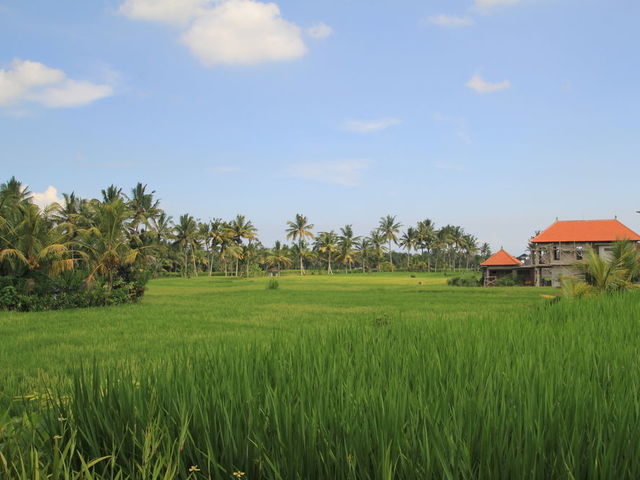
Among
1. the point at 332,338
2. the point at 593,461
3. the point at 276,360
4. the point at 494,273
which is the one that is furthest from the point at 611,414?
the point at 494,273

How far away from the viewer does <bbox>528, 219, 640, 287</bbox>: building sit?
37969 millimetres

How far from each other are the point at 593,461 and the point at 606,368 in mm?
1832

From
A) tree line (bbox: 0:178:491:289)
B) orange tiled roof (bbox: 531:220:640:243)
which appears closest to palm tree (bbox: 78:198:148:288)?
tree line (bbox: 0:178:491:289)

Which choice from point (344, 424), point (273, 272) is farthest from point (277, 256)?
point (344, 424)

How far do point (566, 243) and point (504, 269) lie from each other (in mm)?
6175

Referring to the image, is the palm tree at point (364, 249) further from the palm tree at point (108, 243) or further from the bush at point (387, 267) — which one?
the palm tree at point (108, 243)

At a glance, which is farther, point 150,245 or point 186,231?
point 186,231

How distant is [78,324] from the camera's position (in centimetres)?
1367

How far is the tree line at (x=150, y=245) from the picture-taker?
1897 cm

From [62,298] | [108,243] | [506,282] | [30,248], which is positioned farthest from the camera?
[506,282]

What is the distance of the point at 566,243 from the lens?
3881cm

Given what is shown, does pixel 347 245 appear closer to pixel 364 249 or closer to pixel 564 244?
pixel 364 249

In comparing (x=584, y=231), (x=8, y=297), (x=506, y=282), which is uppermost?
(x=584, y=231)

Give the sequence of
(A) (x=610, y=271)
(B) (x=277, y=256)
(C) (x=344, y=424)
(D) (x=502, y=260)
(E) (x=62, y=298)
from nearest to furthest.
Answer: (C) (x=344, y=424), (A) (x=610, y=271), (E) (x=62, y=298), (D) (x=502, y=260), (B) (x=277, y=256)
